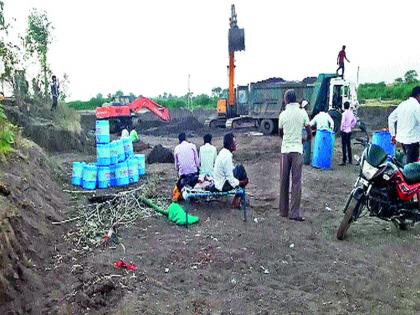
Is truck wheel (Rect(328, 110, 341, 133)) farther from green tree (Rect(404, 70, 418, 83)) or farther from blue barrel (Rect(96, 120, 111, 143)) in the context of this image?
green tree (Rect(404, 70, 418, 83))

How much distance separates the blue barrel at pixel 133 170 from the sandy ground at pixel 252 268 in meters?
2.58

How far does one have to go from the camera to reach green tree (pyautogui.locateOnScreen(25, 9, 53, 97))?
62.7 feet

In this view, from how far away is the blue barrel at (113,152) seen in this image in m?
9.27

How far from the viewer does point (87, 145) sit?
17.5m

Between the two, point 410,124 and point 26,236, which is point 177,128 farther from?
point 26,236

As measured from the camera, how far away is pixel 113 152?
9344 millimetres

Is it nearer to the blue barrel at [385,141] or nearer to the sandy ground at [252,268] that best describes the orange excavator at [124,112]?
the blue barrel at [385,141]

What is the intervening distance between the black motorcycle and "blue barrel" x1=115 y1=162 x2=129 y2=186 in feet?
16.2

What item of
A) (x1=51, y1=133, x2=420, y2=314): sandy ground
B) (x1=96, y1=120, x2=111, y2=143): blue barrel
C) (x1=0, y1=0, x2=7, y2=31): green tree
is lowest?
(x1=51, y1=133, x2=420, y2=314): sandy ground

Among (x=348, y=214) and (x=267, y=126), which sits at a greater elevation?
(x=267, y=126)

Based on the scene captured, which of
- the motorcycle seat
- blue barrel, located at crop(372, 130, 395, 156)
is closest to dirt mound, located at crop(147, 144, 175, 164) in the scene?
blue barrel, located at crop(372, 130, 395, 156)

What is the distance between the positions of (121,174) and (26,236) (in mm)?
4391

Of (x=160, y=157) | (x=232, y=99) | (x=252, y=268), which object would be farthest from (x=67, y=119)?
(x=252, y=268)

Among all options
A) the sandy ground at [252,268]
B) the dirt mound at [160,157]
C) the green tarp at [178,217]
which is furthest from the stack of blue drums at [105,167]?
the dirt mound at [160,157]
